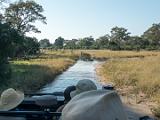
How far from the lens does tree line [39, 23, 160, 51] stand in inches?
4158

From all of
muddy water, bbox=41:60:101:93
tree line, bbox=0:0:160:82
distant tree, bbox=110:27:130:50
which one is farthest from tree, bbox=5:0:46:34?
distant tree, bbox=110:27:130:50

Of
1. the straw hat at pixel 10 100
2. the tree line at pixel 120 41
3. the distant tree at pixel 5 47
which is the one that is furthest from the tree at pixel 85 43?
the straw hat at pixel 10 100

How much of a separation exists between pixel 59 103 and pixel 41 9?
6419 cm

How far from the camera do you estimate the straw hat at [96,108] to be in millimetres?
2197

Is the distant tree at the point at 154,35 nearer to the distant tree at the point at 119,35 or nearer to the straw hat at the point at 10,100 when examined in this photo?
the distant tree at the point at 119,35

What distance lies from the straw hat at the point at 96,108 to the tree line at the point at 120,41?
97.2 m

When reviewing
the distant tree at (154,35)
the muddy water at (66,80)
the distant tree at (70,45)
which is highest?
the distant tree at (154,35)

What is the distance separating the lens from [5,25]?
18172 millimetres

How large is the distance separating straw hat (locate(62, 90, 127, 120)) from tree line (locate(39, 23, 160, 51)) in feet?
319

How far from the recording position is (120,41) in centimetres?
12069

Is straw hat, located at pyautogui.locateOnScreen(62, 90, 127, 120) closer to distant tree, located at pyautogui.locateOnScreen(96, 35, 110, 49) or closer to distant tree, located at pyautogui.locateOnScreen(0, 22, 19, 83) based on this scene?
distant tree, located at pyautogui.locateOnScreen(0, 22, 19, 83)

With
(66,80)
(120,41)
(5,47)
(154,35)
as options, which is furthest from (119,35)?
(5,47)

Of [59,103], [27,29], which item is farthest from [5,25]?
[27,29]

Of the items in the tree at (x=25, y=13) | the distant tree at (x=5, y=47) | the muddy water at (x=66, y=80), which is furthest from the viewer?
the tree at (x=25, y=13)
